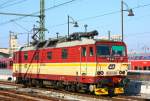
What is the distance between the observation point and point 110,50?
23.4 metres

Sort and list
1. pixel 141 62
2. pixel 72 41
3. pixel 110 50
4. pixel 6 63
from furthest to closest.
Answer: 1. pixel 141 62
2. pixel 6 63
3. pixel 72 41
4. pixel 110 50

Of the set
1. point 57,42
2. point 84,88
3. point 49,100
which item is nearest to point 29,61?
point 57,42

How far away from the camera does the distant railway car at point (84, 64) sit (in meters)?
22.7

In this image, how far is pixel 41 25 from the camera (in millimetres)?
33812

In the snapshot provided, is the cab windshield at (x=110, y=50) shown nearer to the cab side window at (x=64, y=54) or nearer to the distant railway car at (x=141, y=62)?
the cab side window at (x=64, y=54)

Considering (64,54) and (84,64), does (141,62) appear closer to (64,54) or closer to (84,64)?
(64,54)

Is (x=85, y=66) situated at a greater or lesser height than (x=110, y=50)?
lesser

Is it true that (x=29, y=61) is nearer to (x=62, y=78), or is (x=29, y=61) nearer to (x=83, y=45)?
(x=62, y=78)

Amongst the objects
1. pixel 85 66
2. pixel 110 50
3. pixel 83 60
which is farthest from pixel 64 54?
pixel 110 50

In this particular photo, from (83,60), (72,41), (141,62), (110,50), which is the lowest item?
(83,60)

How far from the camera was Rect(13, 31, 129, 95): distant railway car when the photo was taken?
74.5 feet

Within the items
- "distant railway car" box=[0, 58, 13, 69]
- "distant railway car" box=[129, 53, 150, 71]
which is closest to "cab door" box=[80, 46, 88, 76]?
"distant railway car" box=[0, 58, 13, 69]

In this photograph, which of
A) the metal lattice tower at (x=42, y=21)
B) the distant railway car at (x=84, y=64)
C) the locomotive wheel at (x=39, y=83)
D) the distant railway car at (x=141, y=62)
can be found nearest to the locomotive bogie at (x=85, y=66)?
the distant railway car at (x=84, y=64)

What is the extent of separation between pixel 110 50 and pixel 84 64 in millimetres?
1758
